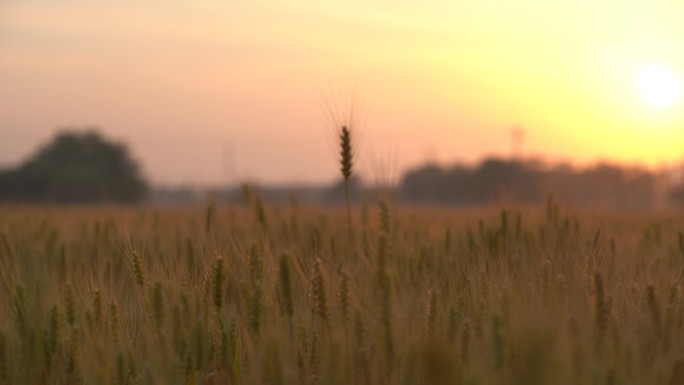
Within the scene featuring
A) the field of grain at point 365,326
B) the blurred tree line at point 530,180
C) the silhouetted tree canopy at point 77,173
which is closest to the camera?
the field of grain at point 365,326

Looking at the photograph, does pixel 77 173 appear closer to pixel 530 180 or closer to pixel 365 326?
pixel 530 180

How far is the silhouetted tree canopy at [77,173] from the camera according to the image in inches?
1458

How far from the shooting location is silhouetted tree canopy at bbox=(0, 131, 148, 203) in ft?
121

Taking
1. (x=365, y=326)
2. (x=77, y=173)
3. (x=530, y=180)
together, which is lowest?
(x=365, y=326)

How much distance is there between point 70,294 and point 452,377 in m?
1.03

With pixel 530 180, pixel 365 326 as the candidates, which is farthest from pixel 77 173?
pixel 365 326

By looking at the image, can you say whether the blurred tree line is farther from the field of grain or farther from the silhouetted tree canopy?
the field of grain

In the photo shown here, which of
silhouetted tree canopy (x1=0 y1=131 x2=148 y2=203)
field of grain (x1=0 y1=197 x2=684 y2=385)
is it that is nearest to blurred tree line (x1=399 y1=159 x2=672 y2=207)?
silhouetted tree canopy (x1=0 y1=131 x2=148 y2=203)

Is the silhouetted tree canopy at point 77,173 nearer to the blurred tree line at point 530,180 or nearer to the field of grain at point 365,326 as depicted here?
the blurred tree line at point 530,180

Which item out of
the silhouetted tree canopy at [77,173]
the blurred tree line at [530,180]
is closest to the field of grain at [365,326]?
the silhouetted tree canopy at [77,173]

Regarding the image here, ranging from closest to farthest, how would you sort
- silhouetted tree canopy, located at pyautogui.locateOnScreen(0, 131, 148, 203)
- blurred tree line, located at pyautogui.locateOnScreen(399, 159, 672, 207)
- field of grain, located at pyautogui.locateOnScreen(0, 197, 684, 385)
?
field of grain, located at pyautogui.locateOnScreen(0, 197, 684, 385) → silhouetted tree canopy, located at pyautogui.locateOnScreen(0, 131, 148, 203) → blurred tree line, located at pyautogui.locateOnScreen(399, 159, 672, 207)

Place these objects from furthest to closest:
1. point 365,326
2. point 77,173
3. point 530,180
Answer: point 530,180, point 77,173, point 365,326

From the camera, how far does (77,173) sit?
37.4m

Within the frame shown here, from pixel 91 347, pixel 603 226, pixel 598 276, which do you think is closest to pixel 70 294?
pixel 91 347
